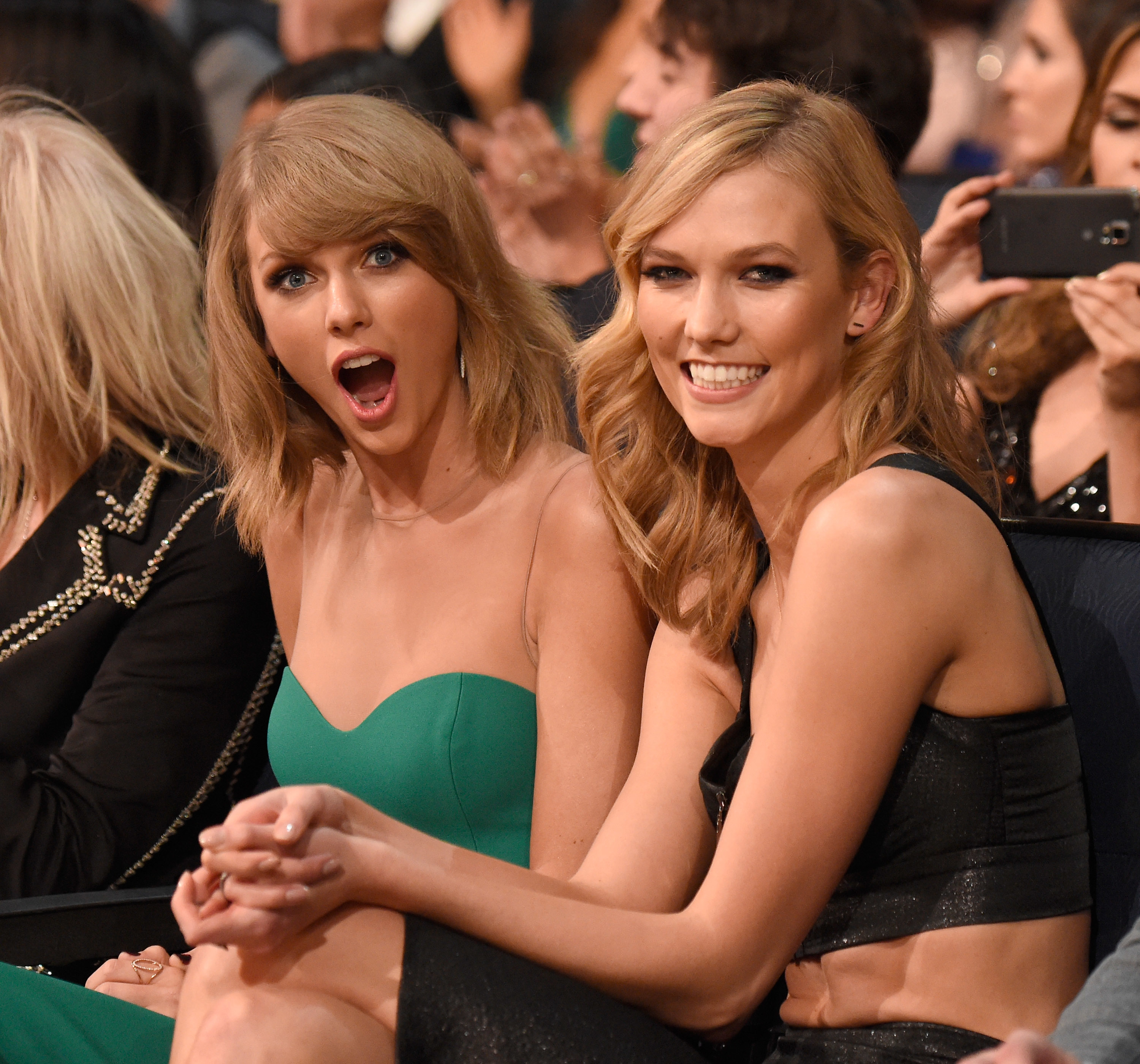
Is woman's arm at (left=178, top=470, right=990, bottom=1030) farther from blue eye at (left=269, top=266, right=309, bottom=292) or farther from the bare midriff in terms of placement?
blue eye at (left=269, top=266, right=309, bottom=292)

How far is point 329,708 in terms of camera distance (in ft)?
5.75

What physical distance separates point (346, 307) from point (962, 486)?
27.7 inches

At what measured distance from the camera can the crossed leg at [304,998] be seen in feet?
4.03

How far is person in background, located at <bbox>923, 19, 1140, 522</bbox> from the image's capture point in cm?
224

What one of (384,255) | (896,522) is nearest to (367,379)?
(384,255)

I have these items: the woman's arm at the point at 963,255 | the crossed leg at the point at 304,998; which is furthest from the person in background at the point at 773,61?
the crossed leg at the point at 304,998

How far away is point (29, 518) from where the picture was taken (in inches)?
81.4

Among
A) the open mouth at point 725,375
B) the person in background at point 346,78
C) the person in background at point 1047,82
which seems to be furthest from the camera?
the person in background at point 346,78

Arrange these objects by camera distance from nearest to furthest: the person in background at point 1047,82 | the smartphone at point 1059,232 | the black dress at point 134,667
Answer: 1. the black dress at point 134,667
2. the smartphone at point 1059,232
3. the person in background at point 1047,82

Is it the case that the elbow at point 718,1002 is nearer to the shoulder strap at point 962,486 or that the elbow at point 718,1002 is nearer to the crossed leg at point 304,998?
the crossed leg at point 304,998

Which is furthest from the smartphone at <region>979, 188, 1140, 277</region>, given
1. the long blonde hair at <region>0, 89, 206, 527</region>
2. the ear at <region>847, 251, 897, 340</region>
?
the long blonde hair at <region>0, 89, 206, 527</region>

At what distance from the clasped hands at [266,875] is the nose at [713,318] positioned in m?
0.54

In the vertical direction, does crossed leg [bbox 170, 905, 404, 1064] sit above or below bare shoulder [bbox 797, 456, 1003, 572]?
below

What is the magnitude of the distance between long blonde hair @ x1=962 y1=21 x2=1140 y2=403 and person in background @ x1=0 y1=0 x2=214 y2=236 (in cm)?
133
